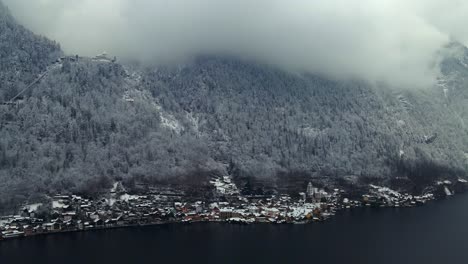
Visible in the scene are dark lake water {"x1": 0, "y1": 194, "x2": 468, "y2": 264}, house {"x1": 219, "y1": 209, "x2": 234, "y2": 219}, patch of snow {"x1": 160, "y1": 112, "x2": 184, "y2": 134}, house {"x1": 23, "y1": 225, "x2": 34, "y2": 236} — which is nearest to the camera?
dark lake water {"x1": 0, "y1": 194, "x2": 468, "y2": 264}

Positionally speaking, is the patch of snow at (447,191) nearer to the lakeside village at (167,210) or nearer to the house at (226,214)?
the lakeside village at (167,210)

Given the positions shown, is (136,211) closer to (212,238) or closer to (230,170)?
(212,238)

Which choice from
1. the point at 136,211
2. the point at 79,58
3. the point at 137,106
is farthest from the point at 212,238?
the point at 79,58

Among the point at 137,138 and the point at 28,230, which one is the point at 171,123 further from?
the point at 28,230

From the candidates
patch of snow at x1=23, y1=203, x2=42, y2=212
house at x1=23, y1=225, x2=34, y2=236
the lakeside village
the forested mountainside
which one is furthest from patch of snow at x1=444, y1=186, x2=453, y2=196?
house at x1=23, y1=225, x2=34, y2=236

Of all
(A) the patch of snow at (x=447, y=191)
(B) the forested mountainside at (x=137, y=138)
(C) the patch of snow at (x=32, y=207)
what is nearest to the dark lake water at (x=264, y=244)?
(C) the patch of snow at (x=32, y=207)

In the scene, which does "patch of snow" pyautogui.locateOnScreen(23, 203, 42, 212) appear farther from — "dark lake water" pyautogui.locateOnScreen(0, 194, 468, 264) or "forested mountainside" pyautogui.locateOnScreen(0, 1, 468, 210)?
"dark lake water" pyautogui.locateOnScreen(0, 194, 468, 264)
